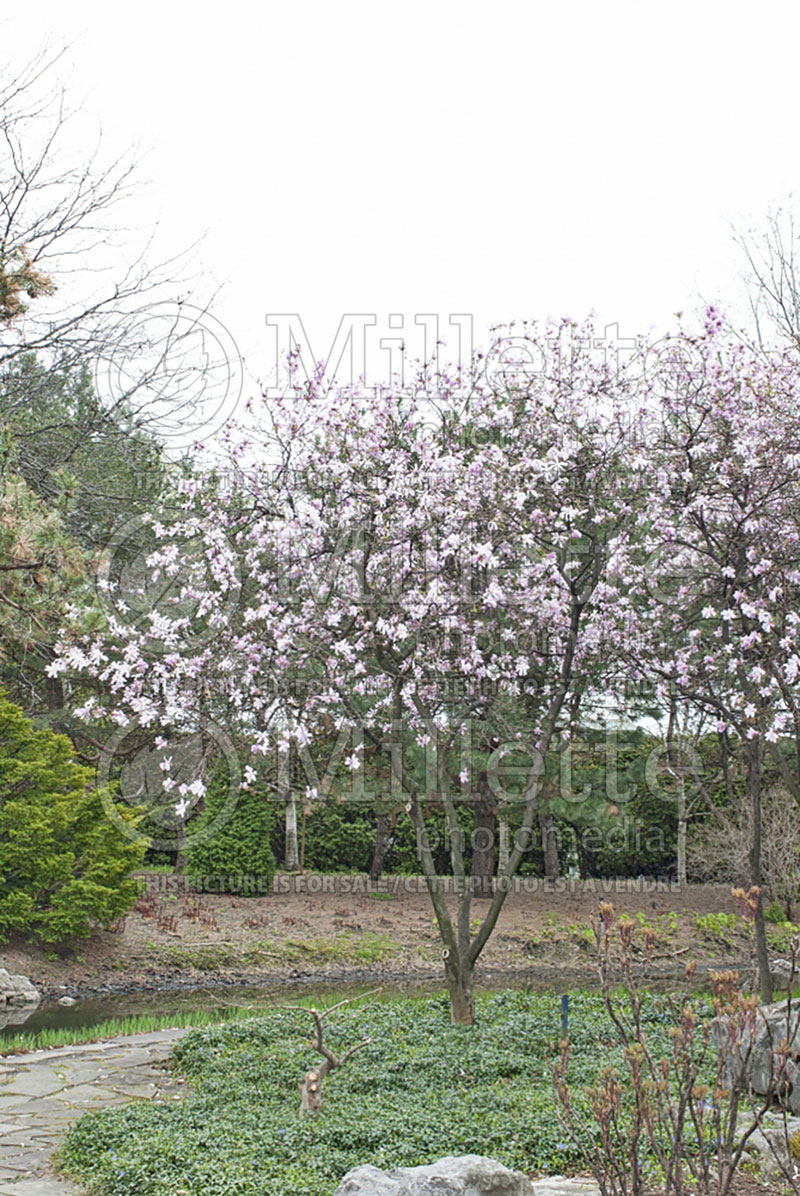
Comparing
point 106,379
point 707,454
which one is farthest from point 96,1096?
point 707,454

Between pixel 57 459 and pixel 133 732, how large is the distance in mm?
4645

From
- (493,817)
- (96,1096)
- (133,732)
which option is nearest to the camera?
(96,1096)

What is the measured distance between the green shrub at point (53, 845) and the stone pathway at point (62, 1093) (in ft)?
A: 10.4

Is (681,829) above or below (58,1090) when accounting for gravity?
above

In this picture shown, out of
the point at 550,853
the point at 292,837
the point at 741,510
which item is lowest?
the point at 550,853

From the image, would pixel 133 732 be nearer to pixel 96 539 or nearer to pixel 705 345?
pixel 96 539

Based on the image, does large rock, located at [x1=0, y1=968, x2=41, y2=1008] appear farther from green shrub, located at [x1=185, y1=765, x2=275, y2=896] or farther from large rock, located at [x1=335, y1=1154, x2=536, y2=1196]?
large rock, located at [x1=335, y1=1154, x2=536, y2=1196]

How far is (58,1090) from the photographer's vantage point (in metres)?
5.22

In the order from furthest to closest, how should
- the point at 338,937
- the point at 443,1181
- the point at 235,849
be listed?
the point at 235,849 → the point at 338,937 → the point at 443,1181

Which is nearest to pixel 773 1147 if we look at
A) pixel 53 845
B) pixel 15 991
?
pixel 15 991

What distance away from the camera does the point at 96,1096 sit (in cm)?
507

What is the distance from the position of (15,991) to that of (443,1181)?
6.71m

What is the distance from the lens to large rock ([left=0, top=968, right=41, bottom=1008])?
8406 millimetres

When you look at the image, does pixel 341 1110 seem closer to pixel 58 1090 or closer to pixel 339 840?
pixel 58 1090
